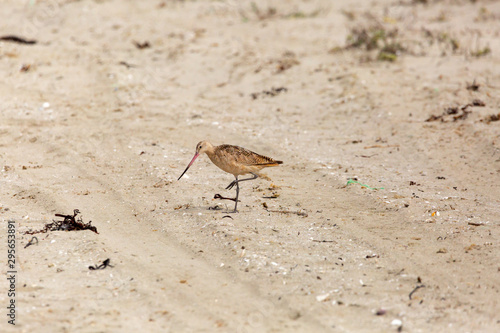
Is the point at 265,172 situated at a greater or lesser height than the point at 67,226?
lesser

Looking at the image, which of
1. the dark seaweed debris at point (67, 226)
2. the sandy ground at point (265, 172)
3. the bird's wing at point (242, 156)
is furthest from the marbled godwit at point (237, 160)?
the dark seaweed debris at point (67, 226)

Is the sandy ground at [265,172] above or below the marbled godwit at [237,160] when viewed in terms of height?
below

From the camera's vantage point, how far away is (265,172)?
7480 mm

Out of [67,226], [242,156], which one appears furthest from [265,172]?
[67,226]

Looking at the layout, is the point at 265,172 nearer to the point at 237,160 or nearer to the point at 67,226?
the point at 237,160

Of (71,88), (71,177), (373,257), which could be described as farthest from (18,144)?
(373,257)

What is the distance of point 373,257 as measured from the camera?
17.3 feet

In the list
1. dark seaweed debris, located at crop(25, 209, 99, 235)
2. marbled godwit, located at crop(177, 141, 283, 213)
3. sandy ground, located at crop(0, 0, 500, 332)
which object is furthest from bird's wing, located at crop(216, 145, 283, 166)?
dark seaweed debris, located at crop(25, 209, 99, 235)

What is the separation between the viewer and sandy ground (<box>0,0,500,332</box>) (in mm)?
4625

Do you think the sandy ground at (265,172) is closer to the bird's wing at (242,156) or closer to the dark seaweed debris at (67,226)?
the dark seaweed debris at (67,226)

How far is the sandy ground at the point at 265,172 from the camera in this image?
4.62 meters

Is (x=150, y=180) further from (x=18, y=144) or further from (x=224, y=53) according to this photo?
(x=224, y=53)

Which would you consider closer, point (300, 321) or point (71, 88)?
point (300, 321)

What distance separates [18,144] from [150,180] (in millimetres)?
2499
